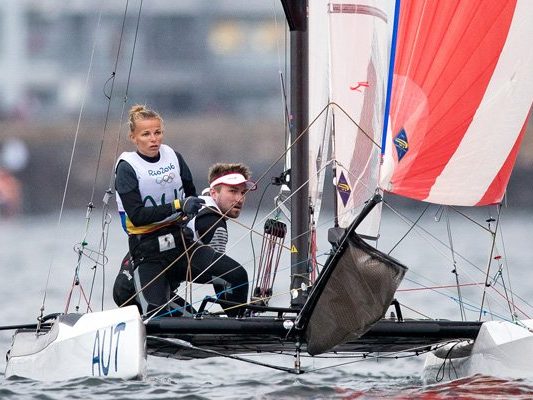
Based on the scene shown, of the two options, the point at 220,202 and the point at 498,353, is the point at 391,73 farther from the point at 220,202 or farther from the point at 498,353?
the point at 498,353

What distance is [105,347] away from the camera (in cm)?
568

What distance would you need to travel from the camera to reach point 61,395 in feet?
18.4

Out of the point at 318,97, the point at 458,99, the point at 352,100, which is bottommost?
the point at 458,99

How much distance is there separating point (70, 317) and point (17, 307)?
4.28 m

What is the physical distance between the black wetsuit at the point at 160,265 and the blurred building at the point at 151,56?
27.2 metres

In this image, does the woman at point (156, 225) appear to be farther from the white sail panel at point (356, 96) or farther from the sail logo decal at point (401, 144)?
the sail logo decal at point (401, 144)

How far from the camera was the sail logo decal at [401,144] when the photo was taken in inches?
220

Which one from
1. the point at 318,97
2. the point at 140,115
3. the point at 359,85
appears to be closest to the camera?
the point at 140,115

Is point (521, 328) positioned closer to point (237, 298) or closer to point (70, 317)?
point (237, 298)

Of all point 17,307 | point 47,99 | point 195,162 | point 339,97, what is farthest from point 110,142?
point 339,97

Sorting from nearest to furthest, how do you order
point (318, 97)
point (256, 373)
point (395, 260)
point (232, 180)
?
point (395, 260) → point (232, 180) → point (256, 373) → point (318, 97)

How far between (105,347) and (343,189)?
4.69 feet

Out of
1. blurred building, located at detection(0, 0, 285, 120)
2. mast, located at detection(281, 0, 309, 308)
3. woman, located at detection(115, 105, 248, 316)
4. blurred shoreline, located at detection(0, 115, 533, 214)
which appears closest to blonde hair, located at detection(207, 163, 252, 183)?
woman, located at detection(115, 105, 248, 316)

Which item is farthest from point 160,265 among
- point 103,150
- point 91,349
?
point 103,150
